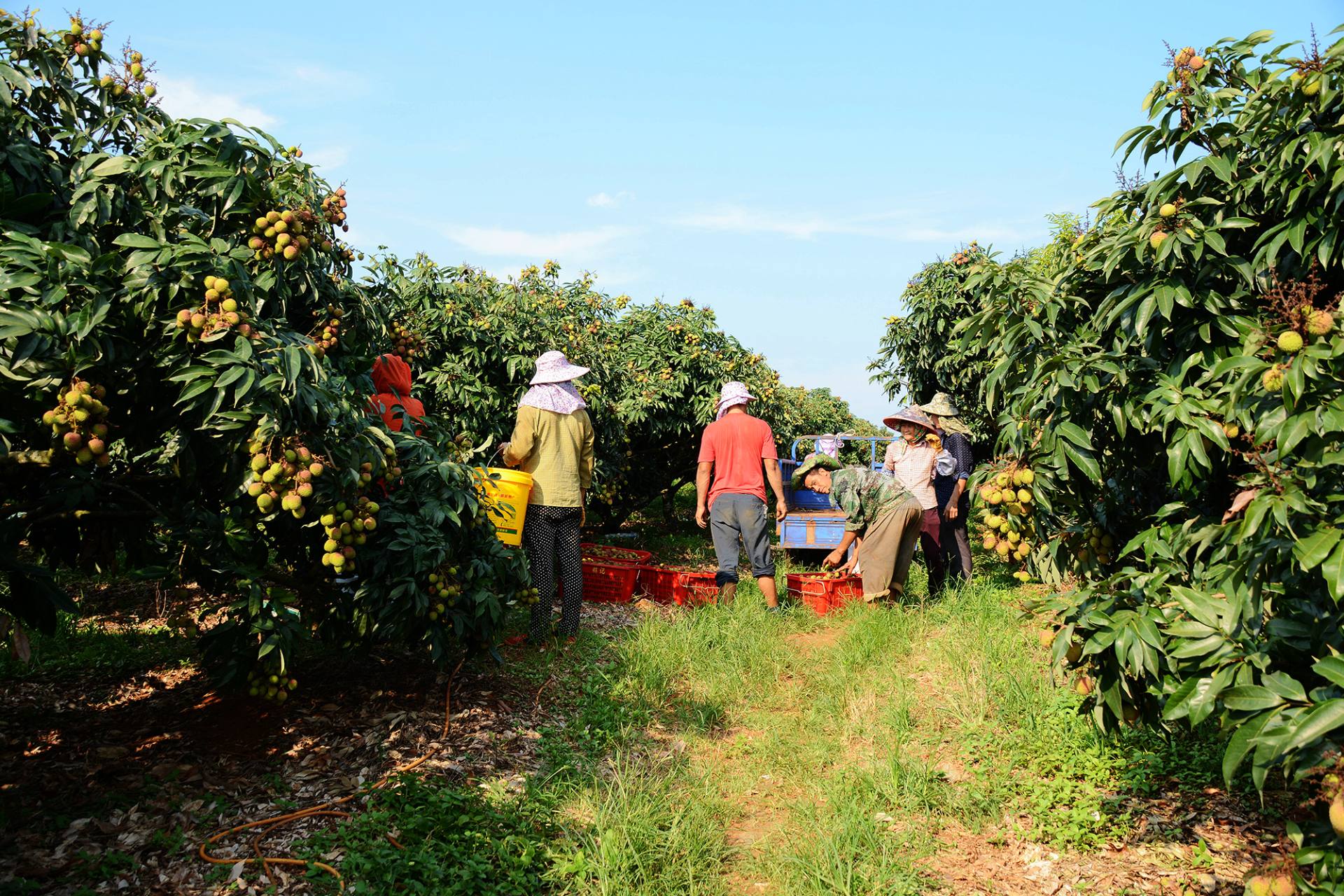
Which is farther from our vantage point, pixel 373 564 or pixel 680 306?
pixel 680 306

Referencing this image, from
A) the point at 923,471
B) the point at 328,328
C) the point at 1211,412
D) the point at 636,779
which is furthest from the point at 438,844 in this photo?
the point at 923,471

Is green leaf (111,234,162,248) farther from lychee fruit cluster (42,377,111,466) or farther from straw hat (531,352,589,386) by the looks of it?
straw hat (531,352,589,386)

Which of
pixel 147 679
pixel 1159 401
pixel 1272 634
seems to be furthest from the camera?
pixel 147 679

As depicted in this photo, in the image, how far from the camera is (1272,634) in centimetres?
226

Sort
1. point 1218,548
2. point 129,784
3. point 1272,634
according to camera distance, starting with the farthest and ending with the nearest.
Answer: point 129,784 → point 1218,548 → point 1272,634

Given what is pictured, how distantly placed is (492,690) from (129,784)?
1786 mm

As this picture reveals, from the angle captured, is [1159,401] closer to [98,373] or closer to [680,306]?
[98,373]

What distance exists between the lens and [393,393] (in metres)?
4.94

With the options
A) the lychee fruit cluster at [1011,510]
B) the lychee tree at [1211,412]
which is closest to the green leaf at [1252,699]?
the lychee tree at [1211,412]

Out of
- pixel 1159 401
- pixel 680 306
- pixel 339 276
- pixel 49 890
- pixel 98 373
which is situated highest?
pixel 680 306

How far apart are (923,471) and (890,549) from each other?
898 mm

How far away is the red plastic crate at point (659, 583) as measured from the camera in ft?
24.1

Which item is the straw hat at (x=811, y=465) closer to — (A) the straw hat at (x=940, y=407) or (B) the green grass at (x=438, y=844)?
(A) the straw hat at (x=940, y=407)

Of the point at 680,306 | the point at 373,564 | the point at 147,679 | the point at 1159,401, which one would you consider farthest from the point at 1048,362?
the point at 680,306
